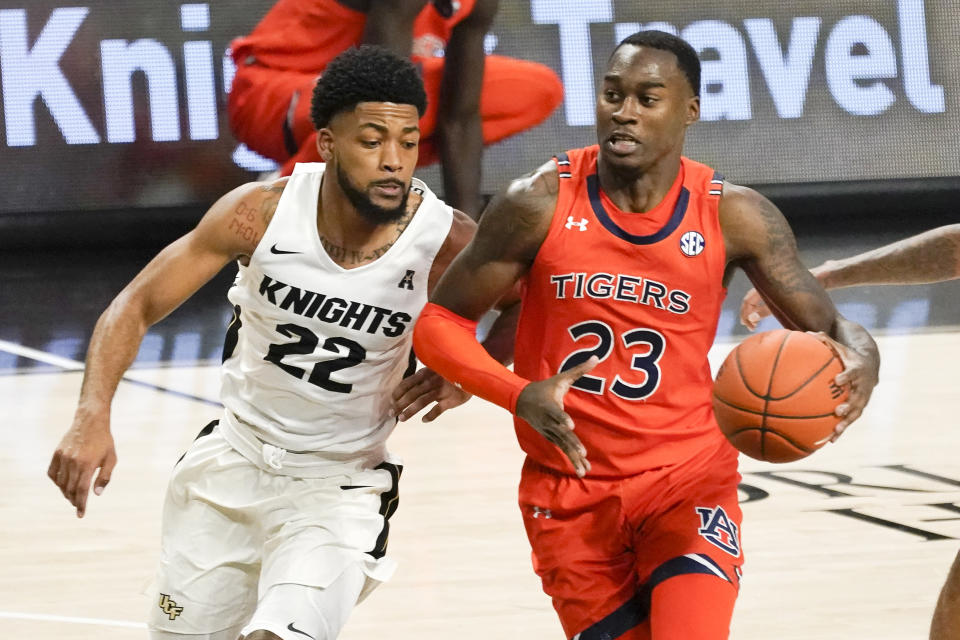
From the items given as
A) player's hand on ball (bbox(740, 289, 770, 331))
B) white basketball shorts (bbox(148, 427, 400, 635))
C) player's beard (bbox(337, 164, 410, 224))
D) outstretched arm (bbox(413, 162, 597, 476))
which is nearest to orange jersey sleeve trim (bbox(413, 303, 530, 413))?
outstretched arm (bbox(413, 162, 597, 476))

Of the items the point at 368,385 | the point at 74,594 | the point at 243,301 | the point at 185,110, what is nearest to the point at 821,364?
the point at 368,385

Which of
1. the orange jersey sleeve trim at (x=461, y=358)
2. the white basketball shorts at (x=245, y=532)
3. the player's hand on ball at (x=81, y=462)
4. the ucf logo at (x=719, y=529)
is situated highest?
the orange jersey sleeve trim at (x=461, y=358)

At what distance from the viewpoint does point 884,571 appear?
4496 mm

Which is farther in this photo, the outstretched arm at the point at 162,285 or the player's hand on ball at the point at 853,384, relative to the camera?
the outstretched arm at the point at 162,285

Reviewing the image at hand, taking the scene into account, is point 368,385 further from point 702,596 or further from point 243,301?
point 702,596

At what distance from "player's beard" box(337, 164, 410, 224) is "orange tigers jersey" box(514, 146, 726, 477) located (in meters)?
0.38

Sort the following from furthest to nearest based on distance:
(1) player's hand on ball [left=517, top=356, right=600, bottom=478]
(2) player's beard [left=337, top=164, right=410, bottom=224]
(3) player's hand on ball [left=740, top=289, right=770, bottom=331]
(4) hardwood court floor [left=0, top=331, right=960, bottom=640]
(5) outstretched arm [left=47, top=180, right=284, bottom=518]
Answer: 1. (4) hardwood court floor [left=0, top=331, right=960, bottom=640]
2. (3) player's hand on ball [left=740, top=289, right=770, bottom=331]
3. (2) player's beard [left=337, top=164, right=410, bottom=224]
4. (5) outstretched arm [left=47, top=180, right=284, bottom=518]
5. (1) player's hand on ball [left=517, top=356, right=600, bottom=478]

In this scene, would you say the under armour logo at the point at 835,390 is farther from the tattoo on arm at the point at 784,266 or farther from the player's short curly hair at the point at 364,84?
the player's short curly hair at the point at 364,84

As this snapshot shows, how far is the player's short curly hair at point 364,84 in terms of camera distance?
345cm

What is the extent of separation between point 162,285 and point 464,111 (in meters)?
6.25

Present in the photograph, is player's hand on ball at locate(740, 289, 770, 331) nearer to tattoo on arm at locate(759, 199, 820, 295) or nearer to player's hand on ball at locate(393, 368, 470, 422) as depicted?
tattoo on arm at locate(759, 199, 820, 295)

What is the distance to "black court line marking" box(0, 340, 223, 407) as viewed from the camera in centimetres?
694

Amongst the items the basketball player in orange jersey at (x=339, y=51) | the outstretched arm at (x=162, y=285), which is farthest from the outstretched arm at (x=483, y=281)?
the basketball player in orange jersey at (x=339, y=51)

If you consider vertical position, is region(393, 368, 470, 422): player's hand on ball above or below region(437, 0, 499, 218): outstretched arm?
above
